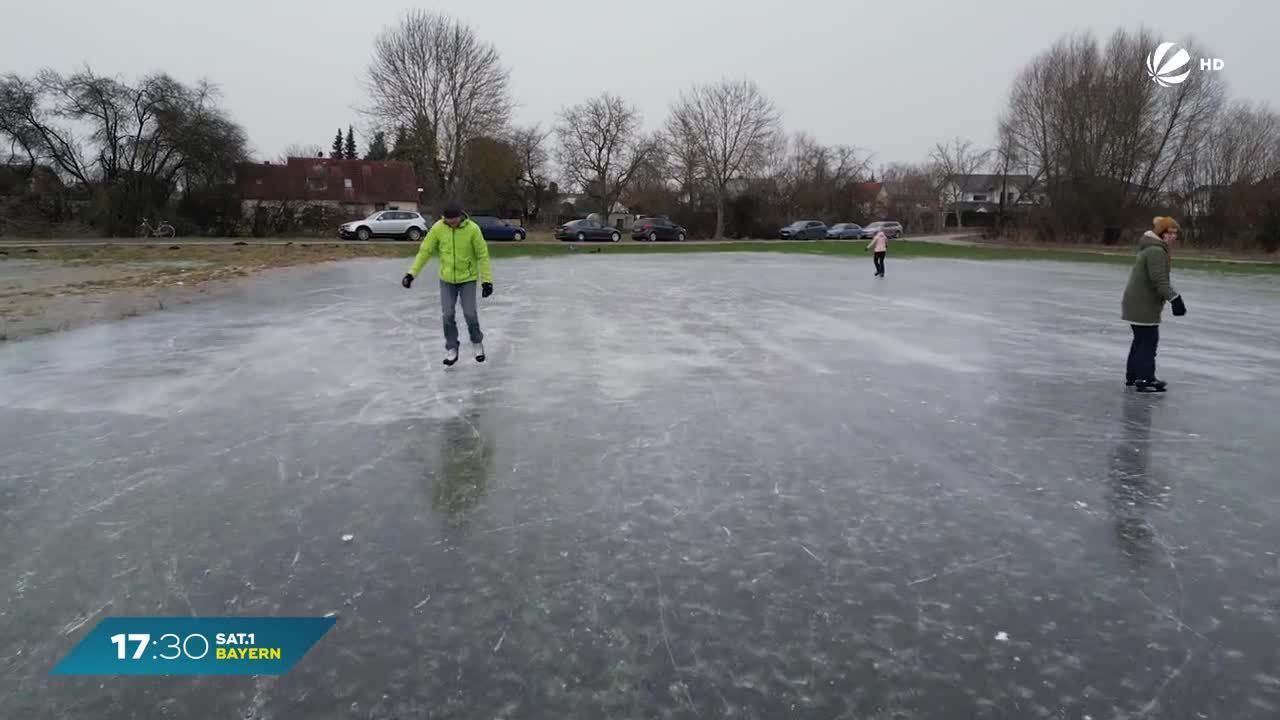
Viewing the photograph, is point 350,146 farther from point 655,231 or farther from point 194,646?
point 194,646

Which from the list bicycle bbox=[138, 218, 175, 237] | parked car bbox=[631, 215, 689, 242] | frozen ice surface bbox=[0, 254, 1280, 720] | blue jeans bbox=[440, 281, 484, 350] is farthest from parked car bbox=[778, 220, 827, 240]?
blue jeans bbox=[440, 281, 484, 350]

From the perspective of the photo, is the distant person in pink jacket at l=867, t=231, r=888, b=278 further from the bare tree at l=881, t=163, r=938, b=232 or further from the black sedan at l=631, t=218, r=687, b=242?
the bare tree at l=881, t=163, r=938, b=232

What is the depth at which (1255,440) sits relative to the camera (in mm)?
5367

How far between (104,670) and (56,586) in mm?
783

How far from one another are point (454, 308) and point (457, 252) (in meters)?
0.58

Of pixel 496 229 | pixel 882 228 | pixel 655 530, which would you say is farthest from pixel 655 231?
pixel 655 530

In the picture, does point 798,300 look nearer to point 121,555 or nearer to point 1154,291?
point 1154,291

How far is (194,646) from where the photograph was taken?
2848 mm

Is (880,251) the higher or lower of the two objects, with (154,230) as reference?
lower

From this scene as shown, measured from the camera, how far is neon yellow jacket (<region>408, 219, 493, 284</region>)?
307 inches

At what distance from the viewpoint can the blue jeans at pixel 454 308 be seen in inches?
307

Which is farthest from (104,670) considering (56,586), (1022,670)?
(1022,670)

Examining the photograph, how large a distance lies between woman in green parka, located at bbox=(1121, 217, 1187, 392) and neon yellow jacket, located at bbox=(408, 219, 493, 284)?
6091mm


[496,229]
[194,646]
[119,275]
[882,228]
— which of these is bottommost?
[194,646]
